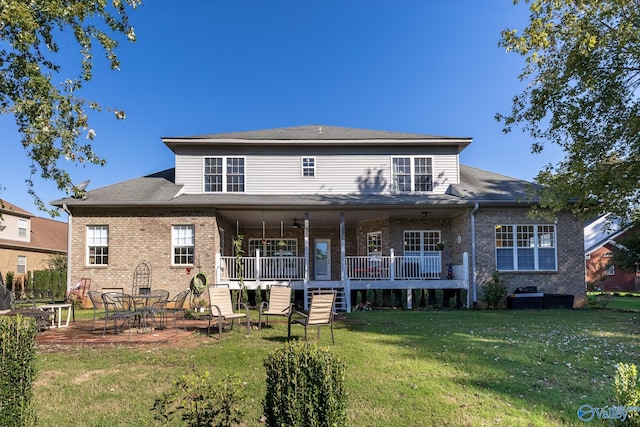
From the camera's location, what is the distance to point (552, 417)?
4.22 metres

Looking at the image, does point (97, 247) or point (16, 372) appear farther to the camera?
point (97, 247)

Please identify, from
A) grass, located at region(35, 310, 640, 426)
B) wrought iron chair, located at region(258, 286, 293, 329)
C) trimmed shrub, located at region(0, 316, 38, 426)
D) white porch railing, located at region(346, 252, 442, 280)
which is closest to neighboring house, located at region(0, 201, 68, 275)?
white porch railing, located at region(346, 252, 442, 280)

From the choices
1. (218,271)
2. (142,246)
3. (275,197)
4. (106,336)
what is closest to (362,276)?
(275,197)

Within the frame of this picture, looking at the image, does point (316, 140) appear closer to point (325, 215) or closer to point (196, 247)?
point (325, 215)

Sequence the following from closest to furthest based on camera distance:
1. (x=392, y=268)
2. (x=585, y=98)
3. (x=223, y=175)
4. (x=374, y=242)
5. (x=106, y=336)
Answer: (x=106, y=336) → (x=585, y=98) → (x=392, y=268) → (x=223, y=175) → (x=374, y=242)

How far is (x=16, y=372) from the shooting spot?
11.6 feet

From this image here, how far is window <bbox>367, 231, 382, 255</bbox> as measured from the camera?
55.3 feet

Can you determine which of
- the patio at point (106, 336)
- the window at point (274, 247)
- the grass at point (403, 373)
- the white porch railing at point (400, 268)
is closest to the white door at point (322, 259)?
the window at point (274, 247)

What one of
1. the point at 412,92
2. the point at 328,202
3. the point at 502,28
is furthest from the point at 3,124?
the point at 412,92

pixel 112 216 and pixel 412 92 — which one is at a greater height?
pixel 412 92

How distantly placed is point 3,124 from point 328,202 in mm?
9637

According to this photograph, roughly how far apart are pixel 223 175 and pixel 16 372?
40.2 ft

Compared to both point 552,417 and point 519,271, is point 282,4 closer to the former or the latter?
point 519,271

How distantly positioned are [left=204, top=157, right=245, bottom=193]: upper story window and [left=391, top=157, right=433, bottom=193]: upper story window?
615 cm
